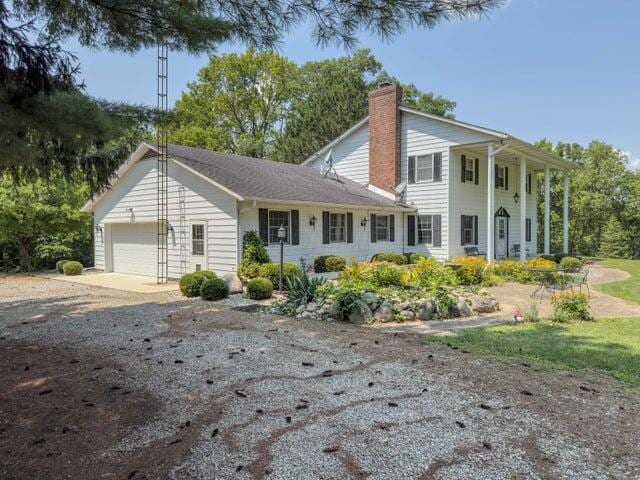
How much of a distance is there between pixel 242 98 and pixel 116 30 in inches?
1272

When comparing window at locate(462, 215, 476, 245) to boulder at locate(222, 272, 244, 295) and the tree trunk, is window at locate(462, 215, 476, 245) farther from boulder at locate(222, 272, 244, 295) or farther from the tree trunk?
the tree trunk

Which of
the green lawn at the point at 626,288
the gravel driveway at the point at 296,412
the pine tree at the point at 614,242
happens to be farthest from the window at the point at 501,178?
the gravel driveway at the point at 296,412

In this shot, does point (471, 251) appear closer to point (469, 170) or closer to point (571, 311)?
point (469, 170)

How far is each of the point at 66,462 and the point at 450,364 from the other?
12.8 ft

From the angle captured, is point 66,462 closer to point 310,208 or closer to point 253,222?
point 253,222

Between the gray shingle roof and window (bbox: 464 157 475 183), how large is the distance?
3308 mm

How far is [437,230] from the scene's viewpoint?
18.4 m

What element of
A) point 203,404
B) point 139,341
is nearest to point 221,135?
point 139,341

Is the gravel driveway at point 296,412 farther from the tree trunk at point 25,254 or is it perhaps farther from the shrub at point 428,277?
the tree trunk at point 25,254

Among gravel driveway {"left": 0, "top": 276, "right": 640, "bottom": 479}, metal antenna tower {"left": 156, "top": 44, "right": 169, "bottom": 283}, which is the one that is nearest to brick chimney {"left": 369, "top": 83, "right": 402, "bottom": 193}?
metal antenna tower {"left": 156, "top": 44, "right": 169, "bottom": 283}

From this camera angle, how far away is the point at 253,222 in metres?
13.5

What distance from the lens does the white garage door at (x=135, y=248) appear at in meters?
16.2

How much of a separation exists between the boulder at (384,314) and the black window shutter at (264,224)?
6135mm

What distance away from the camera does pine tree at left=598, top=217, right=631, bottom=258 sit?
31438mm
